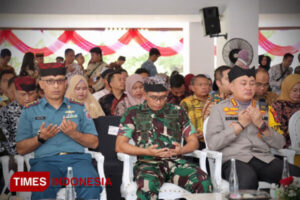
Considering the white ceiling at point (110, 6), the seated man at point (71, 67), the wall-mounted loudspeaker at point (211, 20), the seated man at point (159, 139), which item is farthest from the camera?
the wall-mounted loudspeaker at point (211, 20)

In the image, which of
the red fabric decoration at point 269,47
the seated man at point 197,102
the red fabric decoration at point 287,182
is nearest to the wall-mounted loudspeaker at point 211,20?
the seated man at point 197,102

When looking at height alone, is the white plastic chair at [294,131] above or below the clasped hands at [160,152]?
above

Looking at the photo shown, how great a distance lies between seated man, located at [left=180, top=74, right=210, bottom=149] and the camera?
493 centimetres

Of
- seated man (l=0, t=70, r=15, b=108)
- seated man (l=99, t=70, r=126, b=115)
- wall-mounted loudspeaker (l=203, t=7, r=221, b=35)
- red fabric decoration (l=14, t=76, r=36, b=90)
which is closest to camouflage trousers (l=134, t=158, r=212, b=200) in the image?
red fabric decoration (l=14, t=76, r=36, b=90)

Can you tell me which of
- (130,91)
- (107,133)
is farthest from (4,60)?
(107,133)

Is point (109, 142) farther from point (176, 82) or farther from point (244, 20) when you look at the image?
point (244, 20)

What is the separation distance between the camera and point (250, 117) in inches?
148

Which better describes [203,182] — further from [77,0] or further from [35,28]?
[35,28]

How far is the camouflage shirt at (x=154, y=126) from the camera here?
3.73m

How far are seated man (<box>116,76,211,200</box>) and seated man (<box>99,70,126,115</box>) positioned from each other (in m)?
1.64

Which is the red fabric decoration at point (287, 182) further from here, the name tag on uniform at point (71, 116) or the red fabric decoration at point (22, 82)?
the red fabric decoration at point (22, 82)

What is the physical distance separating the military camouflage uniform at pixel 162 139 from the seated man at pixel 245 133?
0.28 meters

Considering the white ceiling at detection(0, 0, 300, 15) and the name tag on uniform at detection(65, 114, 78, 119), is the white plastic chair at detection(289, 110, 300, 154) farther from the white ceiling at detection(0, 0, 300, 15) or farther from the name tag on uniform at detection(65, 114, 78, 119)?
the white ceiling at detection(0, 0, 300, 15)

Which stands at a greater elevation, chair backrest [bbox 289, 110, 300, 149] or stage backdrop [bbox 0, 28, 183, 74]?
stage backdrop [bbox 0, 28, 183, 74]
